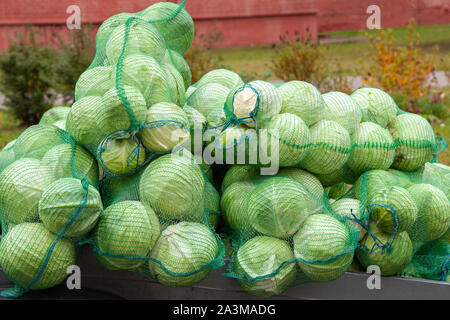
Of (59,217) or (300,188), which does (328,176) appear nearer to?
(300,188)

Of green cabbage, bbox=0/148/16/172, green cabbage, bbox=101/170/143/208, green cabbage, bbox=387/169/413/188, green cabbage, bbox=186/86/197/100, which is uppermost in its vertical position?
green cabbage, bbox=186/86/197/100

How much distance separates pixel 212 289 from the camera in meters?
2.87

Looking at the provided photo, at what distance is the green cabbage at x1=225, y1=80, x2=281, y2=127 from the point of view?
2773mm

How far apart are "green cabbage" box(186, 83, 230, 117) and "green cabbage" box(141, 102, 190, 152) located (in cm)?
42

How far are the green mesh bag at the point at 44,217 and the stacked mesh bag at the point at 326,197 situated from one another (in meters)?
0.84

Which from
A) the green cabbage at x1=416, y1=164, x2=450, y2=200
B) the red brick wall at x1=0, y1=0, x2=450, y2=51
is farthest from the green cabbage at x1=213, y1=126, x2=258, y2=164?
the red brick wall at x1=0, y1=0, x2=450, y2=51

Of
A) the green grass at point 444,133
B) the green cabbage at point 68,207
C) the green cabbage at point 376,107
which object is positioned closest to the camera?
the green cabbage at point 68,207

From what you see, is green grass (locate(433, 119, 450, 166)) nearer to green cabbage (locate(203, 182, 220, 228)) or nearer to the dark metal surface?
the dark metal surface

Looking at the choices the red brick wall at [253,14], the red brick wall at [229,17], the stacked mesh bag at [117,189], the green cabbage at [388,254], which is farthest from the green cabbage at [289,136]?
the red brick wall at [229,17]

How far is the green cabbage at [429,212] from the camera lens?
9.61ft

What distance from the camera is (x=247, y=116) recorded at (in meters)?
2.80

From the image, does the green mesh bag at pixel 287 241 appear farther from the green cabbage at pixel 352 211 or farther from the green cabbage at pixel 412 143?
the green cabbage at pixel 412 143

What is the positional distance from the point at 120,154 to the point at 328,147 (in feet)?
3.81

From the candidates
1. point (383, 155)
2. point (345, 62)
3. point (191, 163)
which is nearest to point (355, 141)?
point (383, 155)
